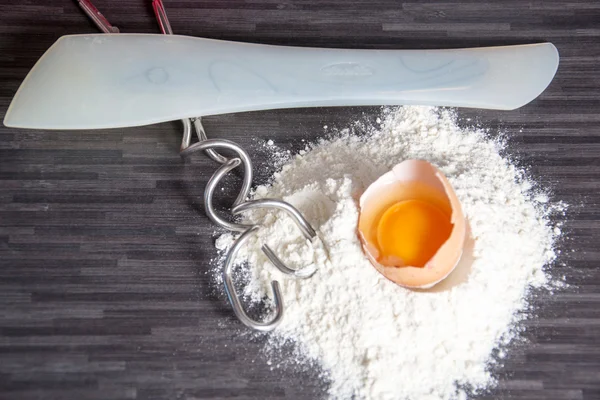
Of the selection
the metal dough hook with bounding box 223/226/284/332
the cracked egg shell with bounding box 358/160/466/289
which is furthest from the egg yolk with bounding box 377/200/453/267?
the metal dough hook with bounding box 223/226/284/332

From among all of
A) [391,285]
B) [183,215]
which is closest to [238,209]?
[183,215]

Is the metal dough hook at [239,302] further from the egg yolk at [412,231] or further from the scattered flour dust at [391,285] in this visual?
the egg yolk at [412,231]

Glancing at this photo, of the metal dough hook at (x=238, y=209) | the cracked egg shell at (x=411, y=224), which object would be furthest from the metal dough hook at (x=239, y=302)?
the cracked egg shell at (x=411, y=224)

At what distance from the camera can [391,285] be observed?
0.64 meters

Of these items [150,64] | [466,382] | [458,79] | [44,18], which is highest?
[458,79]

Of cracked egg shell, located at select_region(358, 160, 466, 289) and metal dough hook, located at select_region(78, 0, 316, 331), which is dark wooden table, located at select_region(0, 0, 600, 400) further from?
cracked egg shell, located at select_region(358, 160, 466, 289)

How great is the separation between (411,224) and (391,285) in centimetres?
7

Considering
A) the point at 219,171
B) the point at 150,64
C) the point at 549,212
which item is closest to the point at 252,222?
the point at 219,171

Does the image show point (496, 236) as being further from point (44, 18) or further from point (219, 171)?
point (44, 18)

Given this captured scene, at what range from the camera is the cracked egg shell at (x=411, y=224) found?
0.62 m

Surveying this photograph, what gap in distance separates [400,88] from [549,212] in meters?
0.23

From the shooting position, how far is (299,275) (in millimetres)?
663

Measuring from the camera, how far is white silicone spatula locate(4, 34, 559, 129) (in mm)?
715

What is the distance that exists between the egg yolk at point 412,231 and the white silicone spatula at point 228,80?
0.15 metres
